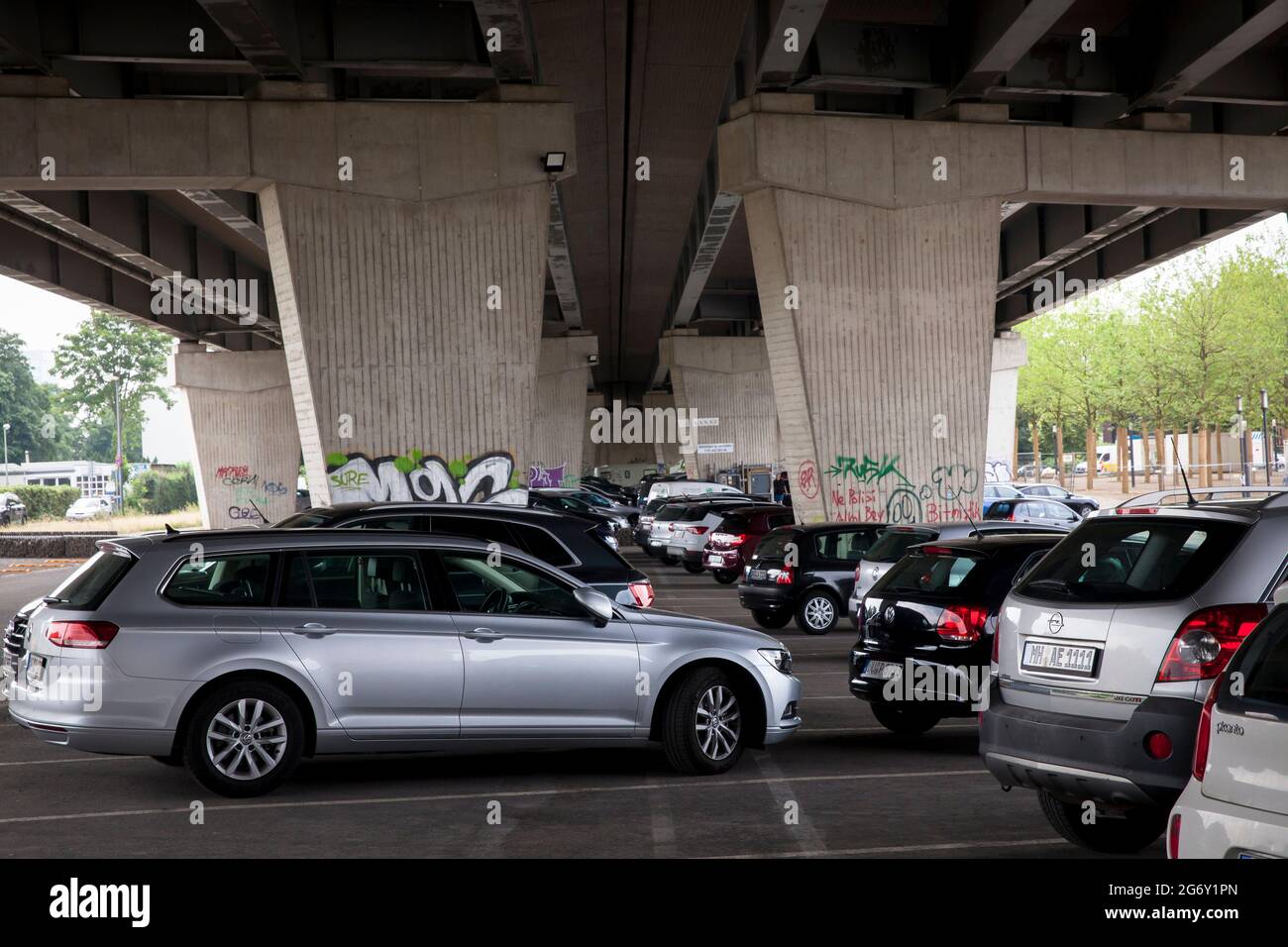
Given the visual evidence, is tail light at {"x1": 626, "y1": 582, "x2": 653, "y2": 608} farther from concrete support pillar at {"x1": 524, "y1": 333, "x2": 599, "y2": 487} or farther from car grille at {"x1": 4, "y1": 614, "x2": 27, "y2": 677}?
concrete support pillar at {"x1": 524, "y1": 333, "x2": 599, "y2": 487}

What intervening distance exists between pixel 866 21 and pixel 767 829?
19686 millimetres

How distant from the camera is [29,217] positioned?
32906 millimetres

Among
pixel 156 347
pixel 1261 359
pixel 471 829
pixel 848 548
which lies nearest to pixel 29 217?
pixel 848 548

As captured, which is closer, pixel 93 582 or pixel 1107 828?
pixel 1107 828

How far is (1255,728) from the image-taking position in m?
4.39

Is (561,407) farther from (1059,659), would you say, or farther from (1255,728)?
(1255,728)

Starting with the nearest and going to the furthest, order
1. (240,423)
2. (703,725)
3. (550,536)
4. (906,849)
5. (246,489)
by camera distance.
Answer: (906,849), (703,725), (550,536), (246,489), (240,423)

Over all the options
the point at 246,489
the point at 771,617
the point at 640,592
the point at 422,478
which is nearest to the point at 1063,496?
the point at 422,478

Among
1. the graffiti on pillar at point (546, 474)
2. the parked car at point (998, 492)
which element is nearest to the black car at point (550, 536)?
the parked car at point (998, 492)

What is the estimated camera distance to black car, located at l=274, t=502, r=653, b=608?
39.9 feet

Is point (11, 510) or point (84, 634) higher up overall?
point (11, 510)

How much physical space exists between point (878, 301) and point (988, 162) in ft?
11.1

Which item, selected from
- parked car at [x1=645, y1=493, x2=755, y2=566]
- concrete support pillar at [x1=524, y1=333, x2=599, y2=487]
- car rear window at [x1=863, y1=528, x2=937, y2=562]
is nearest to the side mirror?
car rear window at [x1=863, y1=528, x2=937, y2=562]

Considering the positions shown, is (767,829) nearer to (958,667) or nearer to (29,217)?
(958,667)
